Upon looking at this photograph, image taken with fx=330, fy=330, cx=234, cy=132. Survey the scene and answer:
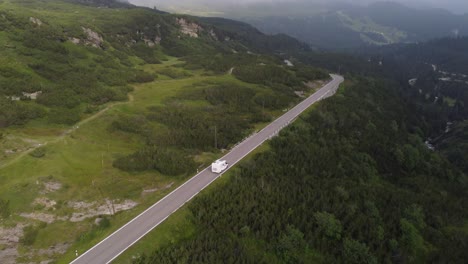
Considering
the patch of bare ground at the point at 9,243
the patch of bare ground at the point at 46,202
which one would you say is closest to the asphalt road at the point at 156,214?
Answer: the patch of bare ground at the point at 9,243

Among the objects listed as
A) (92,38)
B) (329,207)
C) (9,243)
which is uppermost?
(92,38)

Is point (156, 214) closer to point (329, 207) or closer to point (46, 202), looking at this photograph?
point (46, 202)

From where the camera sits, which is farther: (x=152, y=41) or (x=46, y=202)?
(x=152, y=41)

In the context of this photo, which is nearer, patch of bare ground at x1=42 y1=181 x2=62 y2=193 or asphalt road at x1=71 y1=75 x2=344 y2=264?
asphalt road at x1=71 y1=75 x2=344 y2=264

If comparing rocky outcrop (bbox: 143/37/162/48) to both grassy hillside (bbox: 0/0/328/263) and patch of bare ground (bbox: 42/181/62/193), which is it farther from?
patch of bare ground (bbox: 42/181/62/193)

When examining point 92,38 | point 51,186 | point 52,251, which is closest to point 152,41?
point 92,38

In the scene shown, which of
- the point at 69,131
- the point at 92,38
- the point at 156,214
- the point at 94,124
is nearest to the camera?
the point at 156,214

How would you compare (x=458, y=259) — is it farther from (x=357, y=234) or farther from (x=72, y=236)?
(x=72, y=236)

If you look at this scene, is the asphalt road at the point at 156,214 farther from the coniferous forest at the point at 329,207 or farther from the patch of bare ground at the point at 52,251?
the coniferous forest at the point at 329,207

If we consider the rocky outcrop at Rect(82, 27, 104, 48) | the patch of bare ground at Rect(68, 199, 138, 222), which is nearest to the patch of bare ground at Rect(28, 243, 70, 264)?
the patch of bare ground at Rect(68, 199, 138, 222)

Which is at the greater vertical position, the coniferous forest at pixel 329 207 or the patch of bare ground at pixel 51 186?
the patch of bare ground at pixel 51 186

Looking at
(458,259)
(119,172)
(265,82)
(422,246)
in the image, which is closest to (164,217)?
(119,172)

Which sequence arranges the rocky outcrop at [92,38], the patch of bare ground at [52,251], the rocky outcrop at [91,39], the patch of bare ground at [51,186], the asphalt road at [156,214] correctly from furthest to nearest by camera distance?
the rocky outcrop at [92,38], the rocky outcrop at [91,39], the patch of bare ground at [51,186], the patch of bare ground at [52,251], the asphalt road at [156,214]
